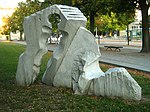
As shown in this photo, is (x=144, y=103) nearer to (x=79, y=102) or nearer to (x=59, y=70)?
(x=79, y=102)

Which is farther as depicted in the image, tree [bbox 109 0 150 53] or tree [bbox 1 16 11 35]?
tree [bbox 1 16 11 35]

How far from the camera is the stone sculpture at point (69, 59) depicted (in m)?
8.73

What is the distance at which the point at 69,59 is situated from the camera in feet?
32.6

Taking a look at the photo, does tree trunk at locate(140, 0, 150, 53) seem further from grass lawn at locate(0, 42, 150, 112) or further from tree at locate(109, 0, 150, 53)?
grass lawn at locate(0, 42, 150, 112)

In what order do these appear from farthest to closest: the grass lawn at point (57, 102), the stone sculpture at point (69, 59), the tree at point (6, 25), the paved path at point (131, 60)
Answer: the tree at point (6, 25) < the paved path at point (131, 60) < the stone sculpture at point (69, 59) < the grass lawn at point (57, 102)

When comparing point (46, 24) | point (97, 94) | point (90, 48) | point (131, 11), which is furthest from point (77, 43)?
point (131, 11)

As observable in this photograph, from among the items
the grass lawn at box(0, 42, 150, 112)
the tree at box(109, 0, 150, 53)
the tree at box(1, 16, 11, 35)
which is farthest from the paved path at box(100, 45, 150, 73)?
the tree at box(1, 16, 11, 35)

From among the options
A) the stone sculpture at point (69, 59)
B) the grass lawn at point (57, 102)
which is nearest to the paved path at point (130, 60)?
the stone sculpture at point (69, 59)

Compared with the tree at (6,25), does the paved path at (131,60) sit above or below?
below

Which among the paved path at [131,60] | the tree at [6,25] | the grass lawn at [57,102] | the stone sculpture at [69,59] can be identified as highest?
the tree at [6,25]

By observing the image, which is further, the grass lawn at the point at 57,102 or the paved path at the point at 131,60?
the paved path at the point at 131,60

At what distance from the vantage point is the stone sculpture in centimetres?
873

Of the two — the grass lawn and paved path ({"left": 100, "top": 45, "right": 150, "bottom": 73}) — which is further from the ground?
paved path ({"left": 100, "top": 45, "right": 150, "bottom": 73})

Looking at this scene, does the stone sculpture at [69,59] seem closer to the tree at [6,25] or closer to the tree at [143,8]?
the tree at [143,8]
